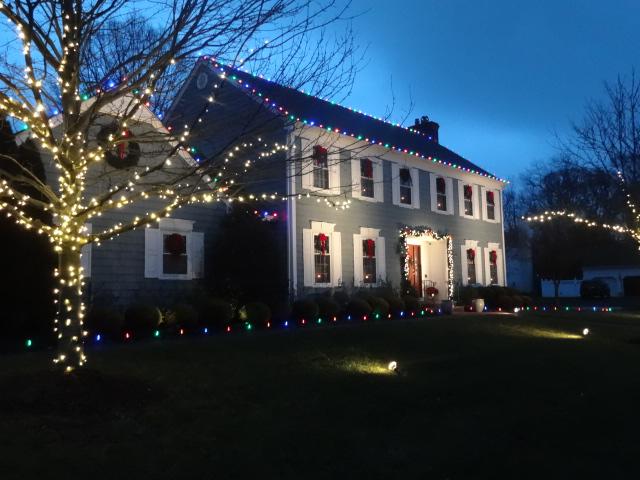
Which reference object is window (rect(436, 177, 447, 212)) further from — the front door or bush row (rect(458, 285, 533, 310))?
bush row (rect(458, 285, 533, 310))

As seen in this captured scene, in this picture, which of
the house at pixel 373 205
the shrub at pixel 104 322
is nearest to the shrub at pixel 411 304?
the house at pixel 373 205

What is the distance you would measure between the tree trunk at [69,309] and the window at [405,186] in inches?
547

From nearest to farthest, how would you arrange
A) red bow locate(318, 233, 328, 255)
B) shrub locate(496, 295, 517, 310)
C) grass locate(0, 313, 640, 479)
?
grass locate(0, 313, 640, 479) < red bow locate(318, 233, 328, 255) < shrub locate(496, 295, 517, 310)

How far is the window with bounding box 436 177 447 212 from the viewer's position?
69.3 ft

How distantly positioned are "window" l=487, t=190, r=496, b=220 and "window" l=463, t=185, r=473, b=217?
133 centimetres

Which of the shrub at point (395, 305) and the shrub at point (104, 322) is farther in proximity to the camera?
the shrub at point (395, 305)

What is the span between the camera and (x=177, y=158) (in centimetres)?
1412

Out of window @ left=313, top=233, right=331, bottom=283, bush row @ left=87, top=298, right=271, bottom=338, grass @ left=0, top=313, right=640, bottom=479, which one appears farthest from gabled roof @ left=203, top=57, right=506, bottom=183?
grass @ left=0, top=313, right=640, bottom=479

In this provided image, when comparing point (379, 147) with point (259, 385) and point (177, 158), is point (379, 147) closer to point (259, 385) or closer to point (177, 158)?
point (177, 158)

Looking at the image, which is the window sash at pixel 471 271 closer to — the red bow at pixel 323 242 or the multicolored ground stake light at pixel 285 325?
the multicolored ground stake light at pixel 285 325

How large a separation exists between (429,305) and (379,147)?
16.2 ft

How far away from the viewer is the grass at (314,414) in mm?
5039

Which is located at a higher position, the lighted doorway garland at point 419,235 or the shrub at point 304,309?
the lighted doorway garland at point 419,235

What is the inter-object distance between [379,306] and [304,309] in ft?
8.32
